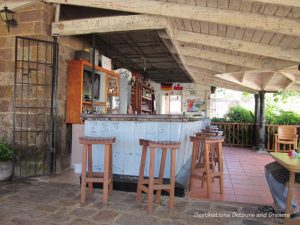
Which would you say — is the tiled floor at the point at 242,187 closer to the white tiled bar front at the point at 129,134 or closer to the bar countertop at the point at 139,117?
the white tiled bar front at the point at 129,134

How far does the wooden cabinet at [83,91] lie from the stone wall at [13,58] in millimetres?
106

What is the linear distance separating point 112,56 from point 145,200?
4.43 metres

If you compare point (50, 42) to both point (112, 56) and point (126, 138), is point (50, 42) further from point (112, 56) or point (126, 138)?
point (112, 56)

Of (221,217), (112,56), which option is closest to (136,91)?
(112,56)

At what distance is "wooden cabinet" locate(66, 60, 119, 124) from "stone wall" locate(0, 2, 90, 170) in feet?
0.35

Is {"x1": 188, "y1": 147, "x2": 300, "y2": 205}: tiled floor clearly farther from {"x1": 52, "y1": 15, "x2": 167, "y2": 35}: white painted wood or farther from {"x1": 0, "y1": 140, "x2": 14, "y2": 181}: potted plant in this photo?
{"x1": 0, "y1": 140, "x2": 14, "y2": 181}: potted plant

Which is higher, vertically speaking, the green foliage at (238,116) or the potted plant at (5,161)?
the green foliage at (238,116)

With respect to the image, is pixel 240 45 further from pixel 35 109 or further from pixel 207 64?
pixel 35 109

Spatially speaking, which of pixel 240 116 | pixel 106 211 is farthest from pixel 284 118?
pixel 106 211

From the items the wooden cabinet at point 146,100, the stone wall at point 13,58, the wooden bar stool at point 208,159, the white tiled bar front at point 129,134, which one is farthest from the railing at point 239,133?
the stone wall at point 13,58

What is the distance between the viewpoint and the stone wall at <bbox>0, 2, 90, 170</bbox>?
404 cm

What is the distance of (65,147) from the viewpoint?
454cm

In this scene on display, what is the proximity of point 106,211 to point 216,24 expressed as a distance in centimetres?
312

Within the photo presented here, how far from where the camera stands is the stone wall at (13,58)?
4.04 metres
